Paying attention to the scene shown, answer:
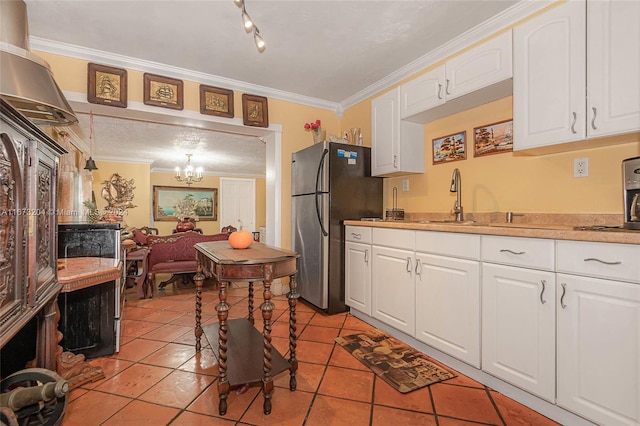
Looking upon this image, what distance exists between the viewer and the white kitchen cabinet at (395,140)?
2.85 metres

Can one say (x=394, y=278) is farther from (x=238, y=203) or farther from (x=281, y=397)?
(x=238, y=203)

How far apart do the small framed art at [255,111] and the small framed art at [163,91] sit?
651 mm

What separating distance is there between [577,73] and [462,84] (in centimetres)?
74

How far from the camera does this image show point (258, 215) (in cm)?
958

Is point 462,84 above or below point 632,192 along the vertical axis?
above

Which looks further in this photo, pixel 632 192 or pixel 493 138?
pixel 493 138

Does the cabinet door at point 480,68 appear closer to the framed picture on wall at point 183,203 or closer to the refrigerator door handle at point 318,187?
the refrigerator door handle at point 318,187

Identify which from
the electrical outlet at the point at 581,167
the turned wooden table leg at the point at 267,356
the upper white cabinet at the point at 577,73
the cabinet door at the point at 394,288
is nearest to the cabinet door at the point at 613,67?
the upper white cabinet at the point at 577,73

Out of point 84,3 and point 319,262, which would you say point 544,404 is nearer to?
point 319,262

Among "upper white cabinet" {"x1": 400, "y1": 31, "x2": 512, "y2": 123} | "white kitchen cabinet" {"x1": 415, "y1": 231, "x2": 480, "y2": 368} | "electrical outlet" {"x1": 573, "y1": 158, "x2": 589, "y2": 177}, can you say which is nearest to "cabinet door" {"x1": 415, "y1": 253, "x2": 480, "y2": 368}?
"white kitchen cabinet" {"x1": 415, "y1": 231, "x2": 480, "y2": 368}

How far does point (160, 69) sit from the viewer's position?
2994mm

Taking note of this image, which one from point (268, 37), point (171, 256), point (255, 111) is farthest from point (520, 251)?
point (171, 256)

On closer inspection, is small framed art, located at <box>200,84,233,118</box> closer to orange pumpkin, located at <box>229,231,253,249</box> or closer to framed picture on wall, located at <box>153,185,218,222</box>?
orange pumpkin, located at <box>229,231,253,249</box>

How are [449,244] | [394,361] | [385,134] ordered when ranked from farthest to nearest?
[385,134]
[394,361]
[449,244]
